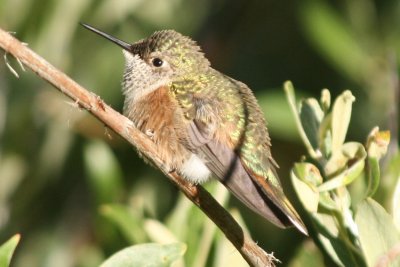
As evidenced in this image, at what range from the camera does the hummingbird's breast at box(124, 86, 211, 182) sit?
10.9 feet

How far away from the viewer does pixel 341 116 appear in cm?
254

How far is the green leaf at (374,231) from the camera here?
2.34 m

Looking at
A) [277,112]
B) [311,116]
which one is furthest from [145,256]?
[277,112]

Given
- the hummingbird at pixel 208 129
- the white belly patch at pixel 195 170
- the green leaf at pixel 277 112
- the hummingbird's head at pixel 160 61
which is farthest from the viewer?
the green leaf at pixel 277 112

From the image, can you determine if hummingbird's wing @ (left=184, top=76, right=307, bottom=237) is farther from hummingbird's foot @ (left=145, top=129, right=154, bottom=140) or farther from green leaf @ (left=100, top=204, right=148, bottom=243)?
green leaf @ (left=100, top=204, right=148, bottom=243)

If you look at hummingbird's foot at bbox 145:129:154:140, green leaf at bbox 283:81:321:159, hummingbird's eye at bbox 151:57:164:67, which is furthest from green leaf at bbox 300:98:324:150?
hummingbird's eye at bbox 151:57:164:67

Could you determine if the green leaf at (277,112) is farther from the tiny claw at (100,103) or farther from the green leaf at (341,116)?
the tiny claw at (100,103)

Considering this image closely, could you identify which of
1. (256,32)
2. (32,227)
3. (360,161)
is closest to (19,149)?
(32,227)

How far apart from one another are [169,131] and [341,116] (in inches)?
A: 40.3

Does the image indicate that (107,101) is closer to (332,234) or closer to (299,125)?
(299,125)

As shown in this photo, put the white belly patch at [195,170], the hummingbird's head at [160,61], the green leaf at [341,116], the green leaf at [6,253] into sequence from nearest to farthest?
the green leaf at [6,253] < the green leaf at [341,116] < the white belly patch at [195,170] < the hummingbird's head at [160,61]

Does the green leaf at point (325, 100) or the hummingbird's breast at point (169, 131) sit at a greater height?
the green leaf at point (325, 100)

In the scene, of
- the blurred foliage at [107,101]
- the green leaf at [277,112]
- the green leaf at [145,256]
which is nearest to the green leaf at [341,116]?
Result: the green leaf at [145,256]

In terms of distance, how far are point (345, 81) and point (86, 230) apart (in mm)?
1680
